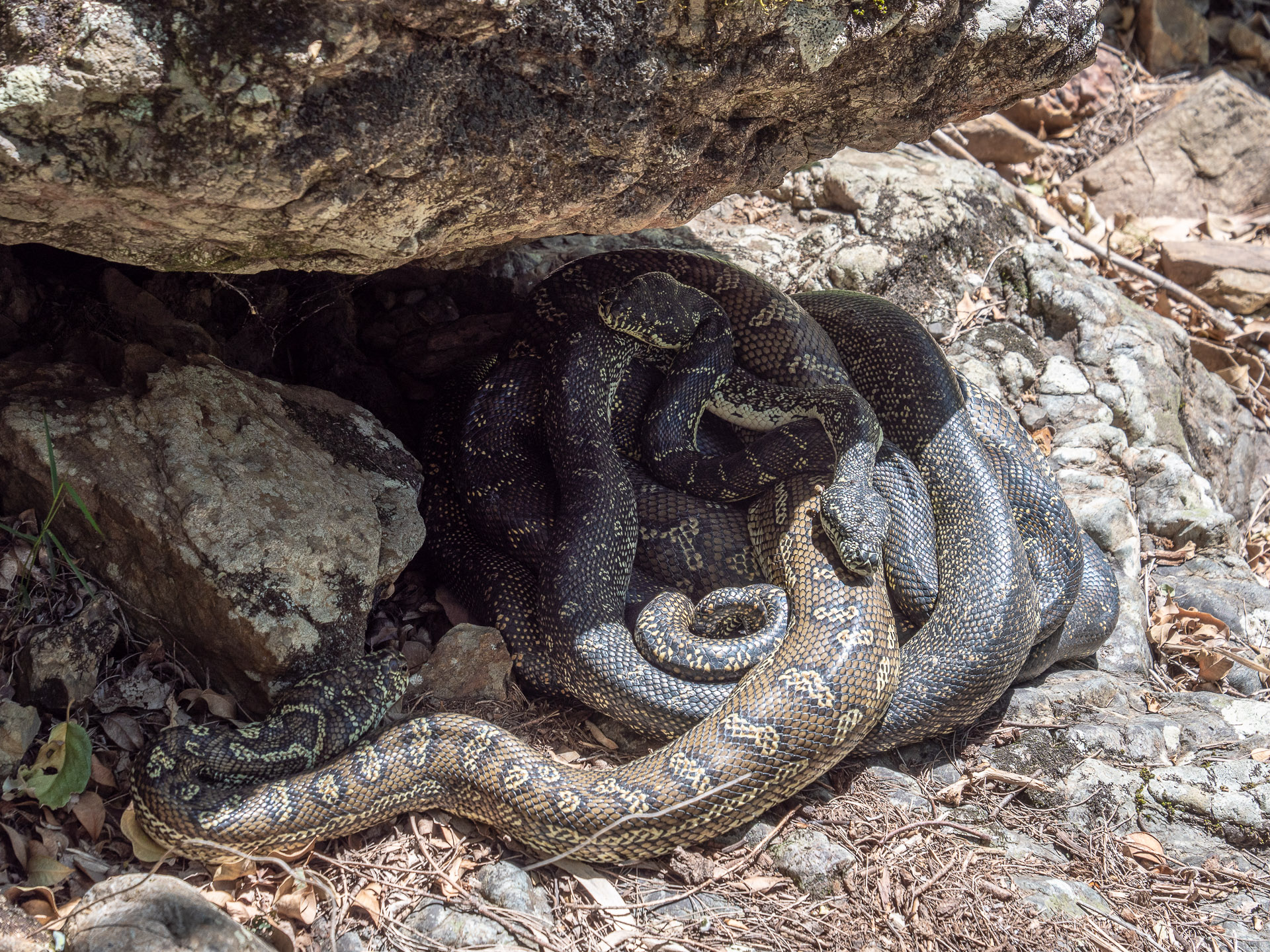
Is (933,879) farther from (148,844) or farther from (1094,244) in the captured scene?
(1094,244)

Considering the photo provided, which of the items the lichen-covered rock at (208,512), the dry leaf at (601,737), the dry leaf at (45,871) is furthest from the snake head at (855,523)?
the dry leaf at (45,871)

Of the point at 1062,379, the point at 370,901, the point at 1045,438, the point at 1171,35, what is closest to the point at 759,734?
the point at 370,901

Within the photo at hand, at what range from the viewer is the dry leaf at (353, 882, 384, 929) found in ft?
11.4

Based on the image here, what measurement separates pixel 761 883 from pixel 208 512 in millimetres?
3019

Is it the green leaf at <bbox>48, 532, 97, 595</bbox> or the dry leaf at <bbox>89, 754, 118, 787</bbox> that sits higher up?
the green leaf at <bbox>48, 532, 97, 595</bbox>

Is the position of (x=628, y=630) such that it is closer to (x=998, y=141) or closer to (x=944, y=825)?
(x=944, y=825)

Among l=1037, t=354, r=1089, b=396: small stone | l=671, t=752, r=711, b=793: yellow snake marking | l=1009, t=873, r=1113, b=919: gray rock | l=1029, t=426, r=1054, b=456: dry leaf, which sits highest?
l=671, t=752, r=711, b=793: yellow snake marking

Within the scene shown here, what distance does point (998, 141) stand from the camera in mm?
8875

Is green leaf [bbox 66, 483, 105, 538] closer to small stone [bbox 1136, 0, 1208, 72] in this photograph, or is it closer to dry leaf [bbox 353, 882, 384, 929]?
dry leaf [bbox 353, 882, 384, 929]

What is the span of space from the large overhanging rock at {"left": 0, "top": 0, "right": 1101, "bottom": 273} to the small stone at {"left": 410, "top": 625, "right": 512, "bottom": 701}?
6.49 feet

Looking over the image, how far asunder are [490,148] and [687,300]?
236 centimetres

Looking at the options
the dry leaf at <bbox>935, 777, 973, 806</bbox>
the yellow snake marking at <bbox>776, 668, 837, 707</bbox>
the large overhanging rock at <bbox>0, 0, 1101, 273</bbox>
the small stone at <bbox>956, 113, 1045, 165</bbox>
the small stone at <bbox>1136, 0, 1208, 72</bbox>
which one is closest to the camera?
the large overhanging rock at <bbox>0, 0, 1101, 273</bbox>

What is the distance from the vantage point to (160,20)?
2.50m

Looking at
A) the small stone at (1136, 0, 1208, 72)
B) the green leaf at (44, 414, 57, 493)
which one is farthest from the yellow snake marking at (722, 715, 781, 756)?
the small stone at (1136, 0, 1208, 72)
